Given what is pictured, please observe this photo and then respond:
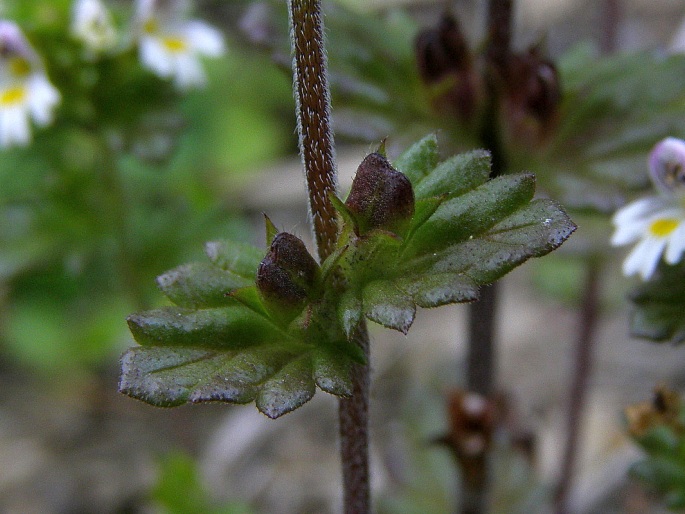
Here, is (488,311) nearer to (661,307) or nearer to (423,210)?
(661,307)

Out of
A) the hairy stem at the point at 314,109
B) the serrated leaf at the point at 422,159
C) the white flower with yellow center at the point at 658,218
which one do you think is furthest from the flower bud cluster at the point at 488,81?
the hairy stem at the point at 314,109

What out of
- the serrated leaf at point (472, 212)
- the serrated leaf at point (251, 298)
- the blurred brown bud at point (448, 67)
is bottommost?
the serrated leaf at point (251, 298)

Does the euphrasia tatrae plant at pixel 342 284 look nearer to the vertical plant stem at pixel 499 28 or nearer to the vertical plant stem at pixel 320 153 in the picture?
the vertical plant stem at pixel 320 153

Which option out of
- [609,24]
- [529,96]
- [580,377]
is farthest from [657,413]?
[609,24]

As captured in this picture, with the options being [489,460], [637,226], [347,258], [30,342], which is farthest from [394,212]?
[30,342]

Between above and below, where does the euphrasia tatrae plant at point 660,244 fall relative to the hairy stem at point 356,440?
above

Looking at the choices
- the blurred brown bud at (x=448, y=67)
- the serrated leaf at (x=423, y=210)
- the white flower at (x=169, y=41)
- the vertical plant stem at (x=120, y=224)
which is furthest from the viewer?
the vertical plant stem at (x=120, y=224)

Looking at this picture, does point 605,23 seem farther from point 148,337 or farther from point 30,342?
point 30,342
